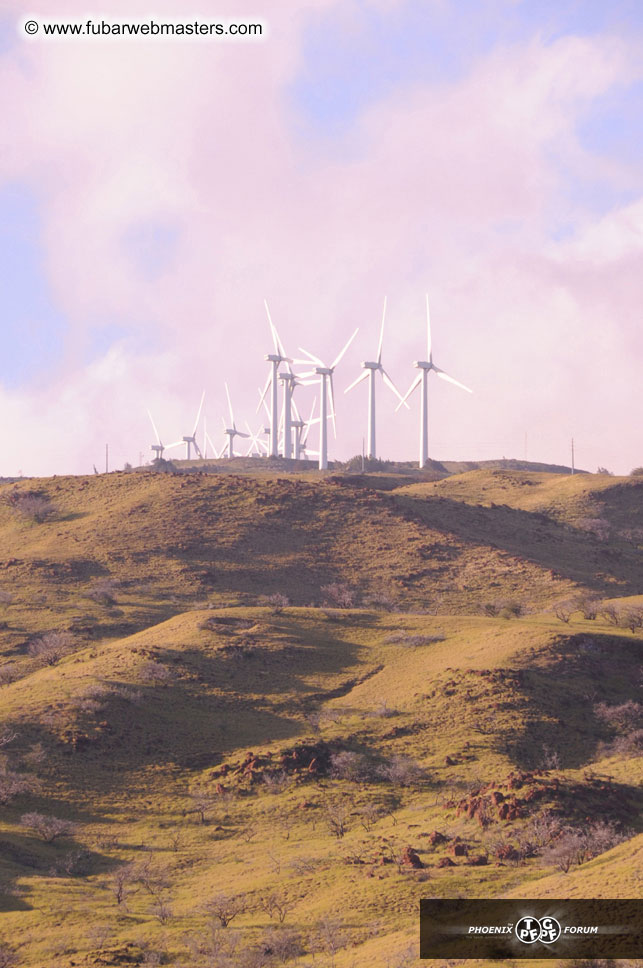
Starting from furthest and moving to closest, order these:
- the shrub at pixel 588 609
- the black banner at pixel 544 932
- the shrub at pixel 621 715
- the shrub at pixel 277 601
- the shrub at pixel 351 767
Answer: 1. the shrub at pixel 277 601
2. the shrub at pixel 588 609
3. the shrub at pixel 621 715
4. the shrub at pixel 351 767
5. the black banner at pixel 544 932

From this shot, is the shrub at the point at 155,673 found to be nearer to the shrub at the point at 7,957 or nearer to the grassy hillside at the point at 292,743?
the grassy hillside at the point at 292,743

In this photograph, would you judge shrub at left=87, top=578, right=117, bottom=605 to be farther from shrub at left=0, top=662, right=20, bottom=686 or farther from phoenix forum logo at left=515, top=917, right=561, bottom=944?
phoenix forum logo at left=515, top=917, right=561, bottom=944

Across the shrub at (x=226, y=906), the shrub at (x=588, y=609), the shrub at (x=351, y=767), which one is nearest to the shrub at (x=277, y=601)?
the shrub at (x=588, y=609)

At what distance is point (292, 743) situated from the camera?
166 feet

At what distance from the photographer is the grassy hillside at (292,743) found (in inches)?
1185

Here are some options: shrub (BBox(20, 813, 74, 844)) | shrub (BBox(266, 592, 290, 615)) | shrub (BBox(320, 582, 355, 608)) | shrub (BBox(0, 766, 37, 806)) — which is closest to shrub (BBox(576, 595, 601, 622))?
shrub (BBox(320, 582, 355, 608))

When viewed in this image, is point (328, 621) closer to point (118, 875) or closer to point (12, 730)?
point (12, 730)

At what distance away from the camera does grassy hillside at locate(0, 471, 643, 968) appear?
30094 millimetres

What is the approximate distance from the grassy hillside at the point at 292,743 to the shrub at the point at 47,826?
0.12 m

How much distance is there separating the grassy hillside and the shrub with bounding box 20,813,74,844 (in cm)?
12

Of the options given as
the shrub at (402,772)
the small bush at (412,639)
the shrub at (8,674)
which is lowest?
the shrub at (402,772)

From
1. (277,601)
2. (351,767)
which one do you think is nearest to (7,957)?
(351,767)

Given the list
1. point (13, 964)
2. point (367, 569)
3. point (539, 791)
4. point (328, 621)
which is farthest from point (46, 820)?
point (367, 569)

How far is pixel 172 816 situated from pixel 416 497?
81949 mm
